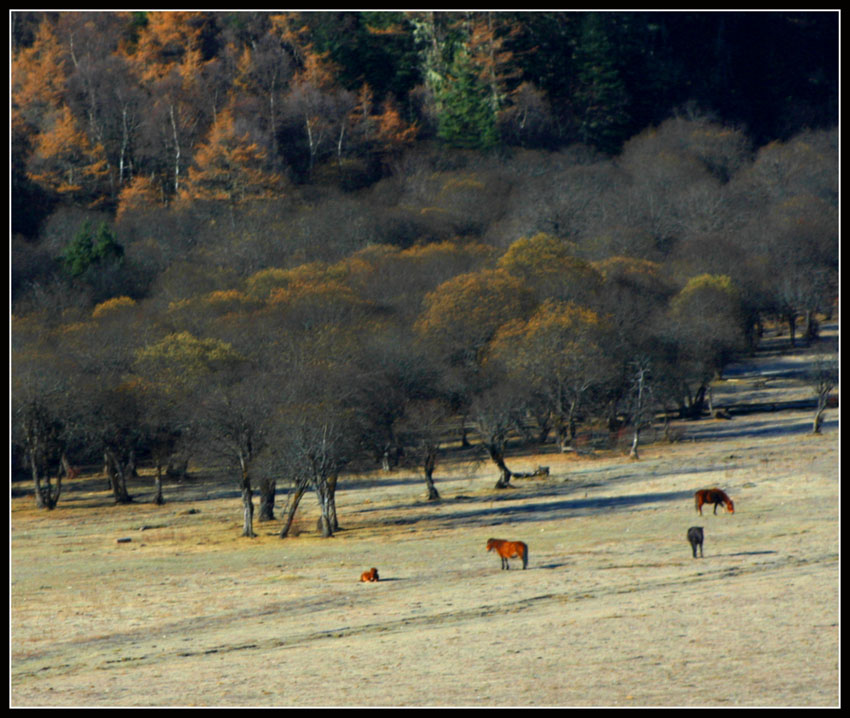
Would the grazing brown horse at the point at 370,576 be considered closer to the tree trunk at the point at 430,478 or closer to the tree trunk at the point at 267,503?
the tree trunk at the point at 267,503

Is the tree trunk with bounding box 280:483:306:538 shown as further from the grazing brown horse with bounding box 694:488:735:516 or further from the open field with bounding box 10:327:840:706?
the grazing brown horse with bounding box 694:488:735:516

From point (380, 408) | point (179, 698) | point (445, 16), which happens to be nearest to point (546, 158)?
point (445, 16)

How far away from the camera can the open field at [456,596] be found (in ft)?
70.3

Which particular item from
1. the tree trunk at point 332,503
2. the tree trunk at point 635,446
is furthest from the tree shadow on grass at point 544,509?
the tree trunk at point 635,446

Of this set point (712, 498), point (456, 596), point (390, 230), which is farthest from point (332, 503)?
point (390, 230)

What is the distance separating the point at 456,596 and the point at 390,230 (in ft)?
236

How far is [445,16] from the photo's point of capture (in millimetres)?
135750

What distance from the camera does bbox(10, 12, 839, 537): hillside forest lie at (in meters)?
54.7

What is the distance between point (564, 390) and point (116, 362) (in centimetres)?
2234

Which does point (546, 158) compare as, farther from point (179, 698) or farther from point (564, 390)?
point (179, 698)

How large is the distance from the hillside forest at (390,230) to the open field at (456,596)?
3.33 m

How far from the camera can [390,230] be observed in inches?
3967

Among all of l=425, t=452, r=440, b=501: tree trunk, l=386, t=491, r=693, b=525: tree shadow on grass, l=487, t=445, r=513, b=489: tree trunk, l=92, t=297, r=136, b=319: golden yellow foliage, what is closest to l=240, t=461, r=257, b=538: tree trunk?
l=386, t=491, r=693, b=525: tree shadow on grass

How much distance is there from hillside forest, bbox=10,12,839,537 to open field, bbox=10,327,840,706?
3327 millimetres
